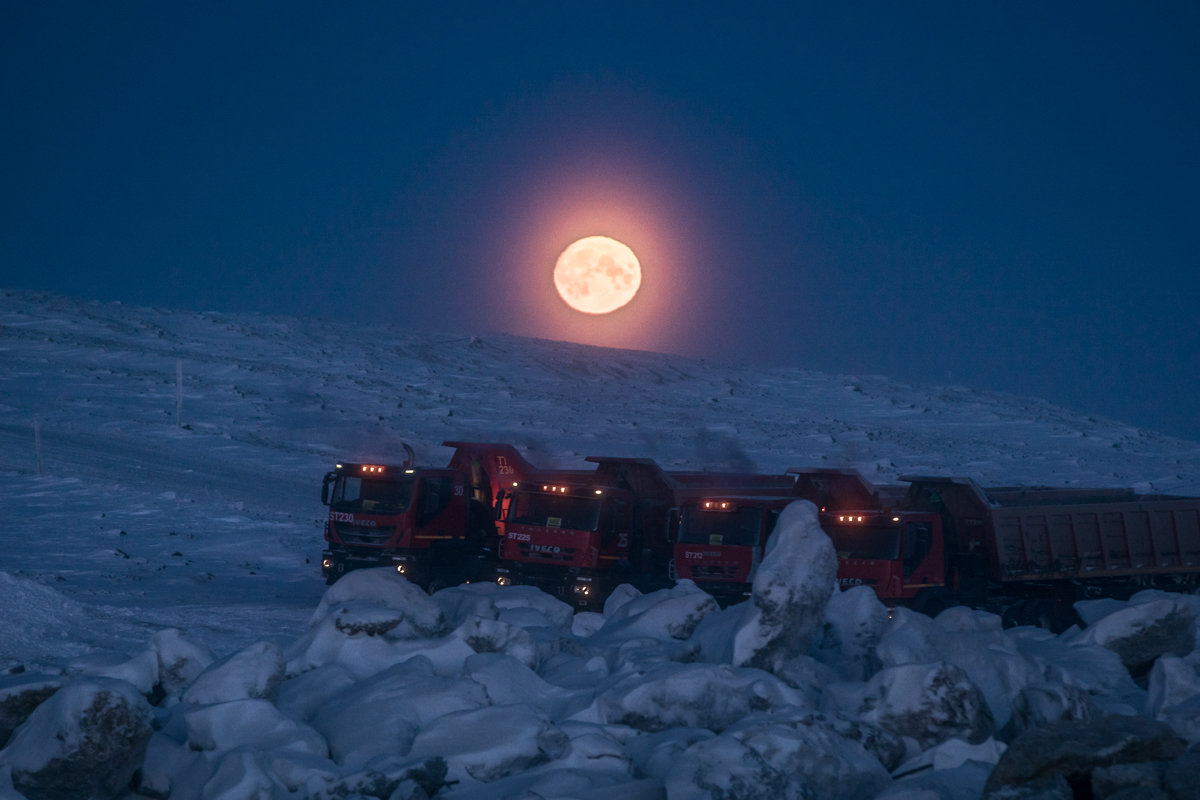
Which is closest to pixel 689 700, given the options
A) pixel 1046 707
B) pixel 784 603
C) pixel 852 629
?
pixel 784 603

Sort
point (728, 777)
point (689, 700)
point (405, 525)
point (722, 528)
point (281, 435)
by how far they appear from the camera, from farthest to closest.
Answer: point (281, 435)
point (405, 525)
point (722, 528)
point (689, 700)
point (728, 777)

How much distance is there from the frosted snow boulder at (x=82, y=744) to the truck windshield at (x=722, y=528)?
37.5 ft

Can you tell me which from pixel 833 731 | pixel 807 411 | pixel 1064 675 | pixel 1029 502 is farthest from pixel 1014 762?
pixel 807 411

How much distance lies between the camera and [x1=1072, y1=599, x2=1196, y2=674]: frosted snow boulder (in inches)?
446

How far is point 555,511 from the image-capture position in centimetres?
1977

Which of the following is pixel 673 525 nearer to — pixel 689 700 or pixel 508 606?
pixel 508 606

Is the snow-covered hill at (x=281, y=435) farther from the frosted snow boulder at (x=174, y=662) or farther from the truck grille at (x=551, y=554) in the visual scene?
the truck grille at (x=551, y=554)

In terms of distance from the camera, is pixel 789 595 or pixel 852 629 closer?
pixel 789 595

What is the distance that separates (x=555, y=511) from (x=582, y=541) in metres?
0.84

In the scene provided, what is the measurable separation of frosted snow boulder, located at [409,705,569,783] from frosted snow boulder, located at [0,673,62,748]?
2.98 m

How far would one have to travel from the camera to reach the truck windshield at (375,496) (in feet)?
68.2

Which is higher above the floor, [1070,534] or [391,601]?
[1070,534]

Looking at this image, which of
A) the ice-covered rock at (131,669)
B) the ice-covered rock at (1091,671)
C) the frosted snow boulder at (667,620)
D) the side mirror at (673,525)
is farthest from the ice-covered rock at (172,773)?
A: the side mirror at (673,525)

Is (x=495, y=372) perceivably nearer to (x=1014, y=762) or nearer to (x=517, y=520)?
(x=517, y=520)
